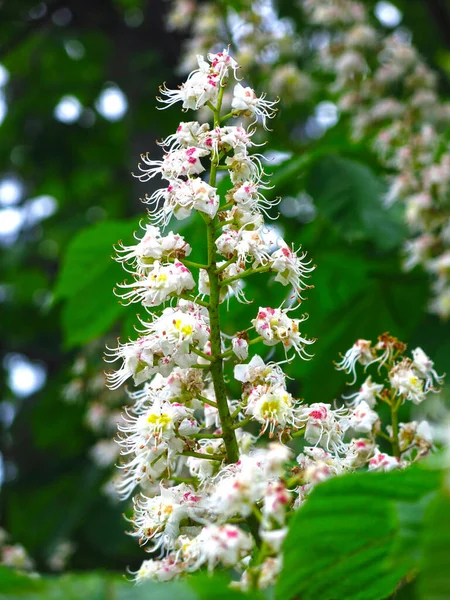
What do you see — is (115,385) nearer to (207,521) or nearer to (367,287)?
(207,521)

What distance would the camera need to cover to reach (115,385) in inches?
59.7

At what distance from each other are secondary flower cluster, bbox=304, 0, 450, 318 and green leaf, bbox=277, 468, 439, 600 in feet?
6.36

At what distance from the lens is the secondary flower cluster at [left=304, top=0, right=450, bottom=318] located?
3.04 m

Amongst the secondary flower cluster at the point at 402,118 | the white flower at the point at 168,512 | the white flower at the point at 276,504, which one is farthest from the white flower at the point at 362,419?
the secondary flower cluster at the point at 402,118

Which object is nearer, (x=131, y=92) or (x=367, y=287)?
(x=367, y=287)

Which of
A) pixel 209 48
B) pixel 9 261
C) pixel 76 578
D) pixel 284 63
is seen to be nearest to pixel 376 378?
pixel 76 578

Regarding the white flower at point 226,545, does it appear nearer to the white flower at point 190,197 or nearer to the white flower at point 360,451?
the white flower at point 360,451

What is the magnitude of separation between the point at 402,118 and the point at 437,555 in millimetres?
3075

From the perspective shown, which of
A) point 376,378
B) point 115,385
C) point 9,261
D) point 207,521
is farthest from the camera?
point 9,261

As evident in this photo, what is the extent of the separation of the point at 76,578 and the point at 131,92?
12.4ft

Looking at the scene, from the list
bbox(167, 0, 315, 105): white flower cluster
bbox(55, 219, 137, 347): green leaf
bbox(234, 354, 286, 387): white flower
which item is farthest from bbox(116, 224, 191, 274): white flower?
bbox(167, 0, 315, 105): white flower cluster

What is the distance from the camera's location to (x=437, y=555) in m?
0.66

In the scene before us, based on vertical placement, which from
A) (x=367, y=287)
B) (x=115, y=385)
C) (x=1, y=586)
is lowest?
(x=1, y=586)

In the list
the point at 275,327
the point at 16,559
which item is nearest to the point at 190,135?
the point at 275,327
